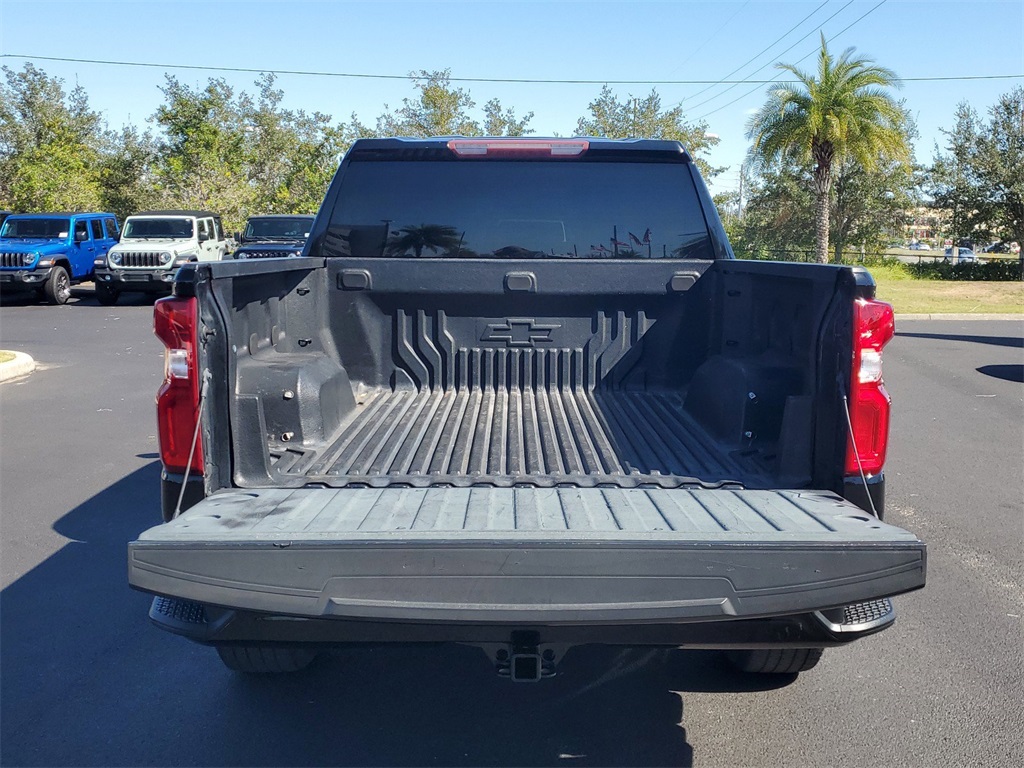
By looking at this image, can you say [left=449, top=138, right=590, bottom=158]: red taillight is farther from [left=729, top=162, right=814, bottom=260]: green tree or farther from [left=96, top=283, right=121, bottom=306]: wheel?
[left=729, top=162, right=814, bottom=260]: green tree

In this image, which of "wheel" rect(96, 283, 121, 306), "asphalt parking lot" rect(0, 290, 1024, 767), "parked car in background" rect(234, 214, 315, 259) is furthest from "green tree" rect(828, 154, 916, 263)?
"asphalt parking lot" rect(0, 290, 1024, 767)

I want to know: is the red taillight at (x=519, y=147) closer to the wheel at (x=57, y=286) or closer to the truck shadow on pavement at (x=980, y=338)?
the truck shadow on pavement at (x=980, y=338)

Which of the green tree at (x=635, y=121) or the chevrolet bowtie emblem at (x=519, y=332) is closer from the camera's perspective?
the chevrolet bowtie emblem at (x=519, y=332)

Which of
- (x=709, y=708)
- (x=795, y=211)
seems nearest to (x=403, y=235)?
(x=709, y=708)

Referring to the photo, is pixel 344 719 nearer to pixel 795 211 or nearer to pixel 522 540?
pixel 522 540

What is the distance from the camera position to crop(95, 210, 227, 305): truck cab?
68.1 ft

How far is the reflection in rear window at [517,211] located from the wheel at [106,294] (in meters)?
18.5

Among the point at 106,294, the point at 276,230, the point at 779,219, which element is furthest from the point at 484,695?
the point at 779,219

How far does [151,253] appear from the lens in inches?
815

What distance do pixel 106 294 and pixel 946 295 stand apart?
2318 cm

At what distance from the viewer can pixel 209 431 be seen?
3062mm

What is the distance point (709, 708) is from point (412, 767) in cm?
115

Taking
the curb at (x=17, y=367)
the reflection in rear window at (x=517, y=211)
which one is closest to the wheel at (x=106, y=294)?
the curb at (x=17, y=367)

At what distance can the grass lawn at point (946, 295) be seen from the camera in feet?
74.3
